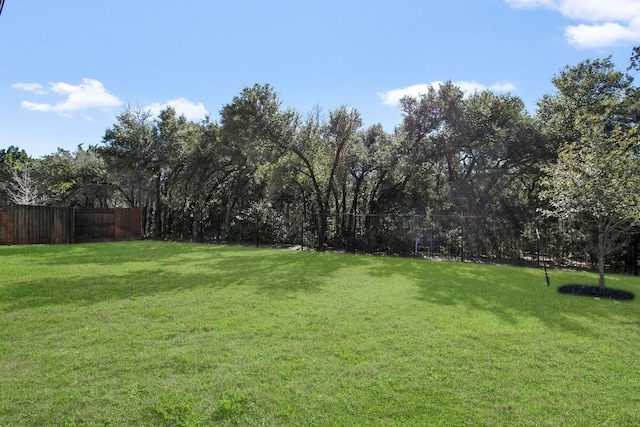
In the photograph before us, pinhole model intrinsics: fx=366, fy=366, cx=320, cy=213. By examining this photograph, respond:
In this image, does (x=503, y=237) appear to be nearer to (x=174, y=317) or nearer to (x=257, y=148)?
(x=257, y=148)

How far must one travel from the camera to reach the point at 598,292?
256 inches

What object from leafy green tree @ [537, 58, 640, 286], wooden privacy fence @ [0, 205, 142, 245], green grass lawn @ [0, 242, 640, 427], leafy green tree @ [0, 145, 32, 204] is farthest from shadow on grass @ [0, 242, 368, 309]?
leafy green tree @ [0, 145, 32, 204]

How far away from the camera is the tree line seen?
7.39 meters

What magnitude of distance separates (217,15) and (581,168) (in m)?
8.49

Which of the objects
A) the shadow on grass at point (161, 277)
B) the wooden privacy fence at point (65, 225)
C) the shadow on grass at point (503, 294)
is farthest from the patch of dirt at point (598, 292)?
the wooden privacy fence at point (65, 225)

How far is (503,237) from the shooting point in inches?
479

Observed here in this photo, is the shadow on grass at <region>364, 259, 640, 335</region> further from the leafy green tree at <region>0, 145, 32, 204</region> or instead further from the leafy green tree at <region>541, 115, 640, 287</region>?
the leafy green tree at <region>0, 145, 32, 204</region>

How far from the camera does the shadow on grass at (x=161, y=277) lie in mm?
5508

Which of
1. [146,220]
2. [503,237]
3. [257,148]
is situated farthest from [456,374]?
[146,220]

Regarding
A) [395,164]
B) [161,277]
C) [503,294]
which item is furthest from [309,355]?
[395,164]

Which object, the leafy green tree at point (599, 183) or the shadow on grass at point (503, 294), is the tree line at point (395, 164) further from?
the shadow on grass at point (503, 294)

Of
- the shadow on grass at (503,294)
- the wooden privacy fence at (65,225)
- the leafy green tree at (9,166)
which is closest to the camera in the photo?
the shadow on grass at (503,294)

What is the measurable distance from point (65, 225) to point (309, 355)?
15274mm

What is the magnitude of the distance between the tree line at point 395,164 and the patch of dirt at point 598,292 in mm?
765
